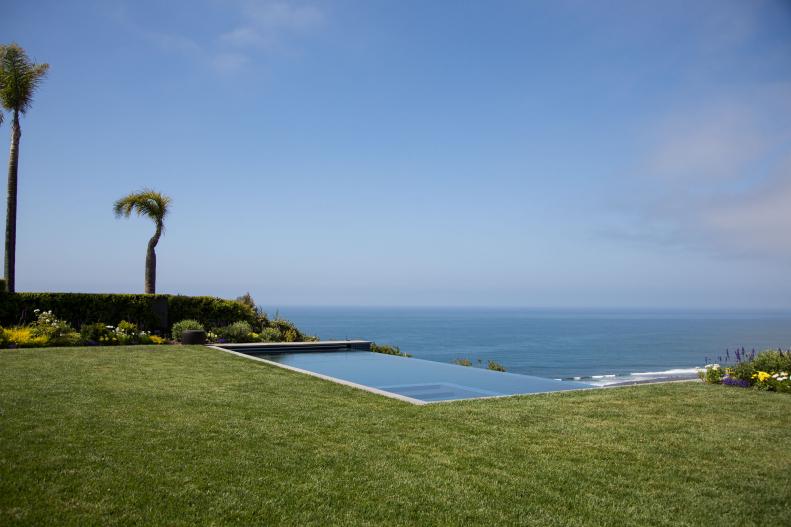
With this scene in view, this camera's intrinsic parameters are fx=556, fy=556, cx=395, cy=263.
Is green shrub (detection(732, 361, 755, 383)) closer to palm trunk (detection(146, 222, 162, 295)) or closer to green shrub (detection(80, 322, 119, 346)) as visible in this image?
green shrub (detection(80, 322, 119, 346))

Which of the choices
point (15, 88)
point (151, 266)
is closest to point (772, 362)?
point (151, 266)

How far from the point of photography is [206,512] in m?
3.67

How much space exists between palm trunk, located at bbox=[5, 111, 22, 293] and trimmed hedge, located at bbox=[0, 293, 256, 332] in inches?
42.4

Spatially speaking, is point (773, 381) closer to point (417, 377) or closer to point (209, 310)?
point (417, 377)

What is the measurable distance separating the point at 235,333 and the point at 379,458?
42.7ft

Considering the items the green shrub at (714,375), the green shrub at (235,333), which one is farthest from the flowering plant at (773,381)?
the green shrub at (235,333)

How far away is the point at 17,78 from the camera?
18.2 m

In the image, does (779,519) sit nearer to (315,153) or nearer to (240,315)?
(240,315)

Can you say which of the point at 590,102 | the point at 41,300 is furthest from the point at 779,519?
the point at 41,300

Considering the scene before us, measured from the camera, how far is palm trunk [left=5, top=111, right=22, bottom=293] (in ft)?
55.1

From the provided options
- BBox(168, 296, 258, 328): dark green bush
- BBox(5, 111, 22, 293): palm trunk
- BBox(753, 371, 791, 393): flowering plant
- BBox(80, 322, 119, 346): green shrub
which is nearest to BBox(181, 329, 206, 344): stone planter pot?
BBox(80, 322, 119, 346): green shrub

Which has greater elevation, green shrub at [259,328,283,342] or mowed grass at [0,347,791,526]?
green shrub at [259,328,283,342]

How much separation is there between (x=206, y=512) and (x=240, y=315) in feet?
51.0

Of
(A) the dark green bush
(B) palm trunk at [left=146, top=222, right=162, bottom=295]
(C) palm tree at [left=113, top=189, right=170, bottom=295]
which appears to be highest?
(C) palm tree at [left=113, top=189, right=170, bottom=295]
